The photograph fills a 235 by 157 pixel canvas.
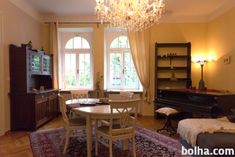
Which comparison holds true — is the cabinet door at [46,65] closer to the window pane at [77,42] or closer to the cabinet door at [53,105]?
the cabinet door at [53,105]

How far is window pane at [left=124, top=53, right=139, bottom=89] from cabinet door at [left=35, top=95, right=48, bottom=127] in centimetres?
252

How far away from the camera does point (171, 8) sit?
556 cm

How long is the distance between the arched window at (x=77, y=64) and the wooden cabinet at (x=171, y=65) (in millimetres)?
2176

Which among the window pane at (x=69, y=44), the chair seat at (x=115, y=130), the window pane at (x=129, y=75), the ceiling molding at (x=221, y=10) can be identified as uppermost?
the ceiling molding at (x=221, y=10)

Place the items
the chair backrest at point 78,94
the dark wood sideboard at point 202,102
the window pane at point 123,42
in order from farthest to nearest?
the window pane at point 123,42, the chair backrest at point 78,94, the dark wood sideboard at point 202,102

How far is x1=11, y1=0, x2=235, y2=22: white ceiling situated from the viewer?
5078mm

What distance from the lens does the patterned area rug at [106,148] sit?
3.25m

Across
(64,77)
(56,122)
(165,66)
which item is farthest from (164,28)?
(56,122)

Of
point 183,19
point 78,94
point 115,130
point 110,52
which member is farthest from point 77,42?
point 115,130

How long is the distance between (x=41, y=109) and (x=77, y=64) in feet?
7.17

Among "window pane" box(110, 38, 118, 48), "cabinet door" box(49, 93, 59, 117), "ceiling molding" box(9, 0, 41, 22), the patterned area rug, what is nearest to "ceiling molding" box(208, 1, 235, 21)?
"window pane" box(110, 38, 118, 48)

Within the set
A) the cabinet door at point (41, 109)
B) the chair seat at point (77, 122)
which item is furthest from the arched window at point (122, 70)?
the chair seat at point (77, 122)

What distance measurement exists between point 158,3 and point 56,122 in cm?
383

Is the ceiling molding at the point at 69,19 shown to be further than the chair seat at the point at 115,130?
Yes
